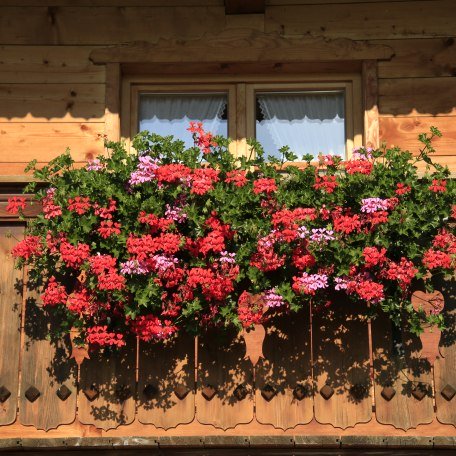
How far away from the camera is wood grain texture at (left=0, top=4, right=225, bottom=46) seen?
8898 mm

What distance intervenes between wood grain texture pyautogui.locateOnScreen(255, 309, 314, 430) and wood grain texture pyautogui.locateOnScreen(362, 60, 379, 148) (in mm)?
1527

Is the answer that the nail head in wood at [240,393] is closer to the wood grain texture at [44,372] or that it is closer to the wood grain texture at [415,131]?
the wood grain texture at [44,372]

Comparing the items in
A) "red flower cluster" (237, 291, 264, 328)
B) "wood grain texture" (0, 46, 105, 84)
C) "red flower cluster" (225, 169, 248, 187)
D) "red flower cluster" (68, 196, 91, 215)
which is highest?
"wood grain texture" (0, 46, 105, 84)

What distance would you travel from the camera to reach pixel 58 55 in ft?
29.1

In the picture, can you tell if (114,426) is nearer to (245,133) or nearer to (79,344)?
(79,344)

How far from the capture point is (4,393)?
301 inches

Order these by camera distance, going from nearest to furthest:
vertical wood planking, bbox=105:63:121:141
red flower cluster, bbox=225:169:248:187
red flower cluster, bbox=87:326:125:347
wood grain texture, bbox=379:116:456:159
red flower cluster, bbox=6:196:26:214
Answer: red flower cluster, bbox=87:326:125:347, red flower cluster, bbox=225:169:248:187, red flower cluster, bbox=6:196:26:214, wood grain texture, bbox=379:116:456:159, vertical wood planking, bbox=105:63:121:141

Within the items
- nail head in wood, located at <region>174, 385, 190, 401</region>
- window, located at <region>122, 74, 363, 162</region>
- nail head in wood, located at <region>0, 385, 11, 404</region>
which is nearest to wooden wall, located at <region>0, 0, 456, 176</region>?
window, located at <region>122, 74, 363, 162</region>

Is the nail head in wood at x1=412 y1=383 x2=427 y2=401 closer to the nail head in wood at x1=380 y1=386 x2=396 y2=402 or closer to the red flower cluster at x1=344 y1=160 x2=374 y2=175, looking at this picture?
the nail head in wood at x1=380 y1=386 x2=396 y2=402

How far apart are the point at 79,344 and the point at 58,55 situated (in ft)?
7.70

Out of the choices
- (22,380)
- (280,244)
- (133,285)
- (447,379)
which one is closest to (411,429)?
(447,379)

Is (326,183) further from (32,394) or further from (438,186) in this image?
(32,394)

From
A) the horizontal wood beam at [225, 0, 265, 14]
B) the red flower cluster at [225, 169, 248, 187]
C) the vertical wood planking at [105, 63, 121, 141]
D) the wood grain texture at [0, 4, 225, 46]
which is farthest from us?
the wood grain texture at [0, 4, 225, 46]

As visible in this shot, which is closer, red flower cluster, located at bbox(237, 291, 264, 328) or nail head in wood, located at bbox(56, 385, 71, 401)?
red flower cluster, located at bbox(237, 291, 264, 328)
